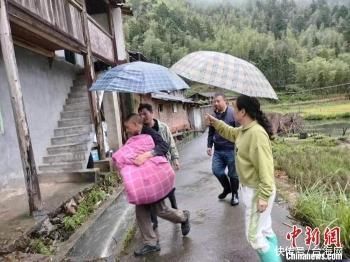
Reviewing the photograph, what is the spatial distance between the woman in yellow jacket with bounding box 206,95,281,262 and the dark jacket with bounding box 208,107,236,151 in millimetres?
2132

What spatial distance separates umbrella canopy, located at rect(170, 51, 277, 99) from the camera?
3441 mm

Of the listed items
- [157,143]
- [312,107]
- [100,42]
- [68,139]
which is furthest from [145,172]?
[312,107]

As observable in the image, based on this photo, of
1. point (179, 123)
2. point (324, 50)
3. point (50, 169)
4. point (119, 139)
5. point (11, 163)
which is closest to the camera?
point (11, 163)

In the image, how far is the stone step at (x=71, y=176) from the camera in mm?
7527

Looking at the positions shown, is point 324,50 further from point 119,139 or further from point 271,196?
point 271,196

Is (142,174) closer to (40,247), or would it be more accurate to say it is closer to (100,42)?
(40,247)

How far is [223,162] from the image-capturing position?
5.76m

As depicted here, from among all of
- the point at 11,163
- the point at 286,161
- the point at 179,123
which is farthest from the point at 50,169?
the point at 179,123

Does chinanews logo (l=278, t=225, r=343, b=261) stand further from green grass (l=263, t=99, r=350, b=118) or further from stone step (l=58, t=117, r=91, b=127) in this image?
green grass (l=263, t=99, r=350, b=118)

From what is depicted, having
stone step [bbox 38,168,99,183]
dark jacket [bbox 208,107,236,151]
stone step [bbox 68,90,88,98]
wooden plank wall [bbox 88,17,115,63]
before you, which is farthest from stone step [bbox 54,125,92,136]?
dark jacket [bbox 208,107,236,151]

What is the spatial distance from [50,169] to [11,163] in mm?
1363

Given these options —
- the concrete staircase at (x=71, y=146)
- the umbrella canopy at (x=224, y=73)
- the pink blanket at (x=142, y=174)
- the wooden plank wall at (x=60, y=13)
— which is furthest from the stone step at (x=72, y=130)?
the umbrella canopy at (x=224, y=73)

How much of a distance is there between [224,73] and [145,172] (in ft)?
4.24

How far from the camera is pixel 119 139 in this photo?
483 inches
